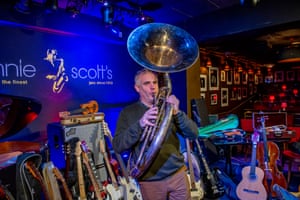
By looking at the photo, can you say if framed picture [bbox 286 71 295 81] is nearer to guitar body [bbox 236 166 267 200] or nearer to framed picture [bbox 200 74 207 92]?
framed picture [bbox 200 74 207 92]

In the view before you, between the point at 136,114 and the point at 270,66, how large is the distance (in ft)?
31.1

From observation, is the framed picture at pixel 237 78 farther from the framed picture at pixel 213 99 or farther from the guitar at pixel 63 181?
the guitar at pixel 63 181

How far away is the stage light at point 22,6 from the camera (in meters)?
2.49

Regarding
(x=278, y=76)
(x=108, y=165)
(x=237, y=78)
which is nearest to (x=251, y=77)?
(x=278, y=76)

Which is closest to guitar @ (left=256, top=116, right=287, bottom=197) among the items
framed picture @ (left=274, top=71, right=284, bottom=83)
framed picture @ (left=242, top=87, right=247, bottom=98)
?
framed picture @ (left=242, top=87, right=247, bottom=98)

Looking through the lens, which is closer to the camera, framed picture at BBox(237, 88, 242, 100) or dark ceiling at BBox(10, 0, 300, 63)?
dark ceiling at BBox(10, 0, 300, 63)

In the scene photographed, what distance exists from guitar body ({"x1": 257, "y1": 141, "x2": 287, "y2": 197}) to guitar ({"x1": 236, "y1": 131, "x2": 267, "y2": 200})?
13 centimetres

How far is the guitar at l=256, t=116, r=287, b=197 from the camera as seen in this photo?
110 inches

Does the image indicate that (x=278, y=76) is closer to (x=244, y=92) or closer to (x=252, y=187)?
(x=244, y=92)

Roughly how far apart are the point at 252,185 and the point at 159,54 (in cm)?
203

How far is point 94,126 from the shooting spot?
269 centimetres

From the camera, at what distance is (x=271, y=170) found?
2824 mm

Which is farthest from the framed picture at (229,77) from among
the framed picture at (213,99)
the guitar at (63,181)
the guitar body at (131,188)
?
the guitar at (63,181)

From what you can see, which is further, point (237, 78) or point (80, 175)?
point (237, 78)
